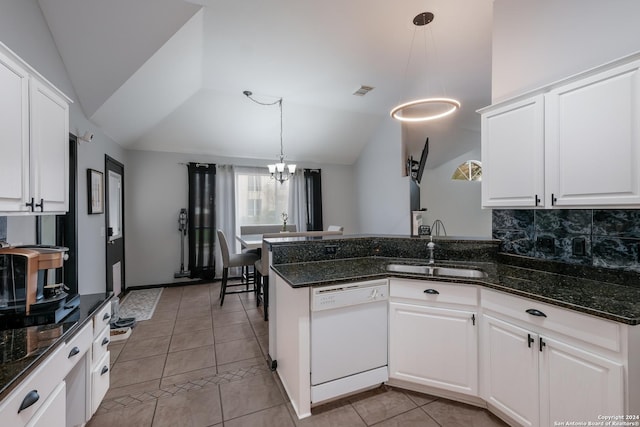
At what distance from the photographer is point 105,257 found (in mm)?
3682

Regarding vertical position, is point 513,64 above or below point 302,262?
above

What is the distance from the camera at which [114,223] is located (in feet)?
13.6

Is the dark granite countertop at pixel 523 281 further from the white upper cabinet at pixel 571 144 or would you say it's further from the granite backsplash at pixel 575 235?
the white upper cabinet at pixel 571 144

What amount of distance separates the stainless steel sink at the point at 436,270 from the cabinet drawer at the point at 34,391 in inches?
76.8

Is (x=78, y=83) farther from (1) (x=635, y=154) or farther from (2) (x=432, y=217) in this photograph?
(2) (x=432, y=217)

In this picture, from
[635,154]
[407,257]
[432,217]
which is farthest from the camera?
[432,217]

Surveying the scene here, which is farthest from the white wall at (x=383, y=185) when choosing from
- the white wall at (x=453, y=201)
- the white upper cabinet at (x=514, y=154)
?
the white upper cabinet at (x=514, y=154)

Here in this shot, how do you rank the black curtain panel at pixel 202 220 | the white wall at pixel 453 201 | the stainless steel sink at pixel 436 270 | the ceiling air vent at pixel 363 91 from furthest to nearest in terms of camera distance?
the white wall at pixel 453 201 < the black curtain panel at pixel 202 220 < the ceiling air vent at pixel 363 91 < the stainless steel sink at pixel 436 270

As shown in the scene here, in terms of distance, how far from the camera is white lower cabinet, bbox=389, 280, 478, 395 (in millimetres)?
1803

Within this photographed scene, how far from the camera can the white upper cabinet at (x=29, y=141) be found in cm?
129

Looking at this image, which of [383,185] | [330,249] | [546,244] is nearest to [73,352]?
[330,249]

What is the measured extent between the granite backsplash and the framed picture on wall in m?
4.19

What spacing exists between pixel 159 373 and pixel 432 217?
560cm

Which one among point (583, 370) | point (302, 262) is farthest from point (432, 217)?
point (583, 370)
